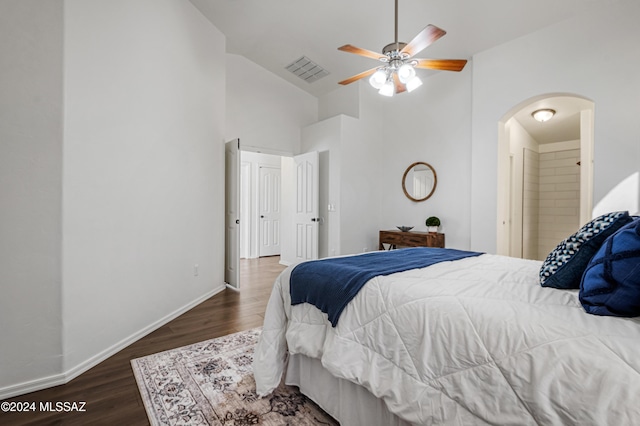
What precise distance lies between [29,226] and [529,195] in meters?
7.03

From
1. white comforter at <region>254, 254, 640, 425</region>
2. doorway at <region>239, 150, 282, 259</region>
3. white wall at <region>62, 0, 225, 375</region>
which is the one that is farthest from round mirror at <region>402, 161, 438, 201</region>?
white comforter at <region>254, 254, 640, 425</region>

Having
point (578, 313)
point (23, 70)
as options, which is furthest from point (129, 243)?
point (578, 313)

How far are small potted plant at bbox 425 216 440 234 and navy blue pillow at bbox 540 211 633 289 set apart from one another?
11.2ft

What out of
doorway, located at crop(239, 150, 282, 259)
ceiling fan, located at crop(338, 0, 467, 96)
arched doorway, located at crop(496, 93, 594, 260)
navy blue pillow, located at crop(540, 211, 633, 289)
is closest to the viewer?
navy blue pillow, located at crop(540, 211, 633, 289)

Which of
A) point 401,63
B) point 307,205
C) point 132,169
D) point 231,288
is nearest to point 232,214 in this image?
point 231,288

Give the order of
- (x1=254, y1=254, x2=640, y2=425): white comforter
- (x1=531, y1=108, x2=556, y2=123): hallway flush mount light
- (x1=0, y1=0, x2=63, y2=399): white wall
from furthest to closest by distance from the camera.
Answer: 1. (x1=531, y1=108, x2=556, y2=123): hallway flush mount light
2. (x1=0, y1=0, x2=63, y2=399): white wall
3. (x1=254, y1=254, x2=640, y2=425): white comforter

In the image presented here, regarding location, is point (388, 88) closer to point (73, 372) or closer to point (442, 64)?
point (442, 64)

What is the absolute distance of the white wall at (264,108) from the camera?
5.06m

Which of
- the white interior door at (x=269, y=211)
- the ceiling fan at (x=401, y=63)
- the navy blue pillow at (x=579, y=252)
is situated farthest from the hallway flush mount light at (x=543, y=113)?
the white interior door at (x=269, y=211)

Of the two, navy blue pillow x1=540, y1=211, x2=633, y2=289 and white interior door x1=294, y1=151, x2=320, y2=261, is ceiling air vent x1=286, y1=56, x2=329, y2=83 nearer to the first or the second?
white interior door x1=294, y1=151, x2=320, y2=261

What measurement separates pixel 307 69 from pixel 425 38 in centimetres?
331

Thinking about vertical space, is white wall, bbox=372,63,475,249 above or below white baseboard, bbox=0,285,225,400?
above

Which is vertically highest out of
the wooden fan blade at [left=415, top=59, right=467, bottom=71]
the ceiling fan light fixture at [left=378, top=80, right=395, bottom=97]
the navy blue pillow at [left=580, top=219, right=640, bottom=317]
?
the wooden fan blade at [left=415, top=59, right=467, bottom=71]

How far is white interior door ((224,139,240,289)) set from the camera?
434cm
